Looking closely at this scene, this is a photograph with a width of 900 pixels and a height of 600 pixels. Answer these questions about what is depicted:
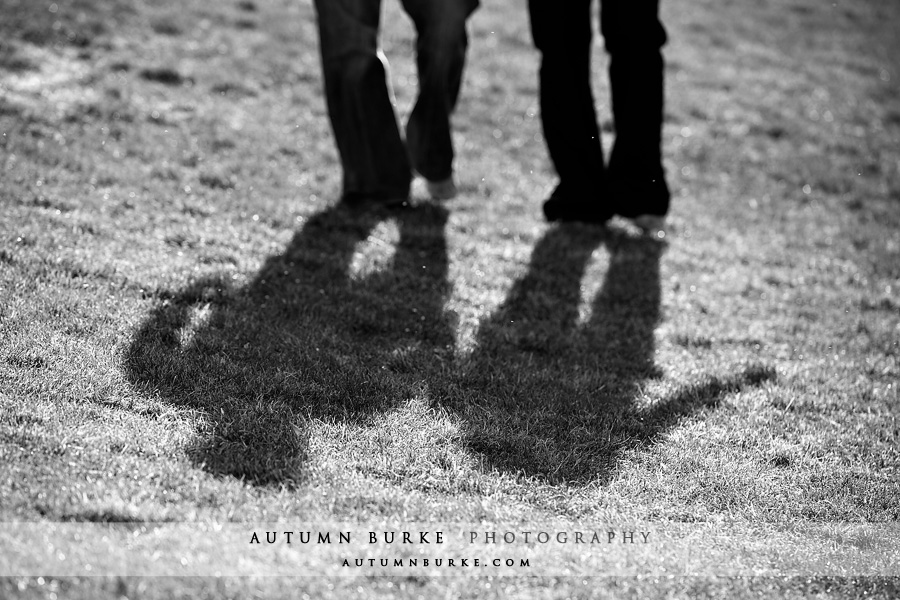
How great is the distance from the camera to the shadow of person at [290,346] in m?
3.59

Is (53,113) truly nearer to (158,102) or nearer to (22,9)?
(158,102)

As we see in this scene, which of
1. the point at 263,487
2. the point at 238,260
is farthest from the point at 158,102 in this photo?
the point at 263,487

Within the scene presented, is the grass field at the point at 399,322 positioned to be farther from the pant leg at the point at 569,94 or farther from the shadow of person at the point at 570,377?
the pant leg at the point at 569,94

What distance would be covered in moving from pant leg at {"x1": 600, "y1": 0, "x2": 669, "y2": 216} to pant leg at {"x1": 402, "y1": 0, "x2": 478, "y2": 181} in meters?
0.80

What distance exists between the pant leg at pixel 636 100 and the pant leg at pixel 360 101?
47.3 inches

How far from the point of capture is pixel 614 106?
227 inches

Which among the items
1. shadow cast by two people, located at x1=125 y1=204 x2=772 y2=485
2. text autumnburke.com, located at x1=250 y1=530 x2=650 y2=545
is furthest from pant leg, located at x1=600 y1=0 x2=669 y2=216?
text autumnburke.com, located at x1=250 y1=530 x2=650 y2=545

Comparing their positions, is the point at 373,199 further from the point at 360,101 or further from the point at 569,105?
the point at 569,105

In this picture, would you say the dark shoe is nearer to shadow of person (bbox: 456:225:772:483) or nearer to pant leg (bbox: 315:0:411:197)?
shadow of person (bbox: 456:225:772:483)

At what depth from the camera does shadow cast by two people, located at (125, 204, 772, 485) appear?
3.70 metres

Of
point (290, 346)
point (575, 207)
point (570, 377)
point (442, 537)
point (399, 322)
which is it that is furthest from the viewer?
point (575, 207)

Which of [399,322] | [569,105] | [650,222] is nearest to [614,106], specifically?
[569,105]

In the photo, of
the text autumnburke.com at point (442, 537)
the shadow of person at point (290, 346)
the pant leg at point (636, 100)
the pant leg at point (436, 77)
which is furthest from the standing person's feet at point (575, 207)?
the text autumnburke.com at point (442, 537)

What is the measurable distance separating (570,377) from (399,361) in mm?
717
